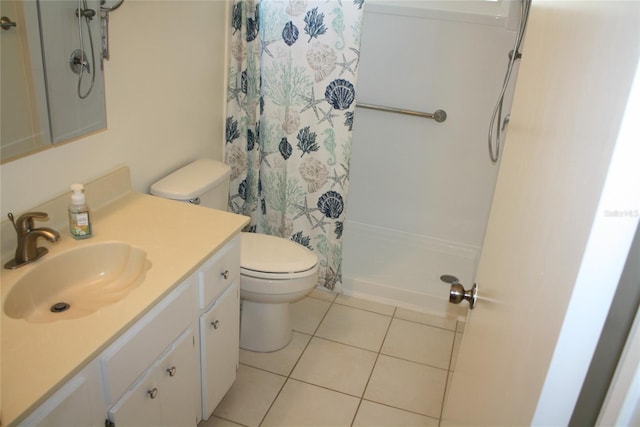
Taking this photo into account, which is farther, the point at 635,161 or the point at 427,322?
the point at 427,322

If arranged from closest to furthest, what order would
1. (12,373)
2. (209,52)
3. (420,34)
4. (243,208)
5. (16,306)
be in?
(12,373) < (16,306) < (209,52) < (243,208) < (420,34)

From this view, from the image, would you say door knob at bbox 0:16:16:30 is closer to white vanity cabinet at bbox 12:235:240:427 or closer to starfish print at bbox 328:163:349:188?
white vanity cabinet at bbox 12:235:240:427

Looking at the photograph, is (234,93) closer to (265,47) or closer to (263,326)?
(265,47)

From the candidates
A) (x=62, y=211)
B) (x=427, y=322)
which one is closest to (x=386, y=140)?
(x=427, y=322)

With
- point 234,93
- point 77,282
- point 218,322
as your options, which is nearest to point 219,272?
point 218,322

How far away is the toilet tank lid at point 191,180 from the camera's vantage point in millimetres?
2127

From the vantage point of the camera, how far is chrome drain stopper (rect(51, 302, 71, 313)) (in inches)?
60.3

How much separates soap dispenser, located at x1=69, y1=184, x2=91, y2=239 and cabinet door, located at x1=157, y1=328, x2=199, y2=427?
0.44 metres

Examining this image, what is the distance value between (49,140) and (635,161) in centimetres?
161

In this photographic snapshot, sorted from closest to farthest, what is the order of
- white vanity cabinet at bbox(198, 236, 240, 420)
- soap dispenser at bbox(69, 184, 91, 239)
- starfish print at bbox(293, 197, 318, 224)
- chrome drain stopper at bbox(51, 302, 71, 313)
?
chrome drain stopper at bbox(51, 302, 71, 313)
soap dispenser at bbox(69, 184, 91, 239)
white vanity cabinet at bbox(198, 236, 240, 420)
starfish print at bbox(293, 197, 318, 224)

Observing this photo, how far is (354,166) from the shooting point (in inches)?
136

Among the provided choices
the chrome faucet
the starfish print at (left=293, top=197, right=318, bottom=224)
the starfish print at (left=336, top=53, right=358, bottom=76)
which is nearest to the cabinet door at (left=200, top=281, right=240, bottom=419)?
the chrome faucet

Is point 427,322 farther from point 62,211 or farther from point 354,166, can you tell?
point 62,211

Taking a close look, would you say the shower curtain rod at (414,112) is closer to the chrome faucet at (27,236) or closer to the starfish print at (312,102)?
the starfish print at (312,102)
